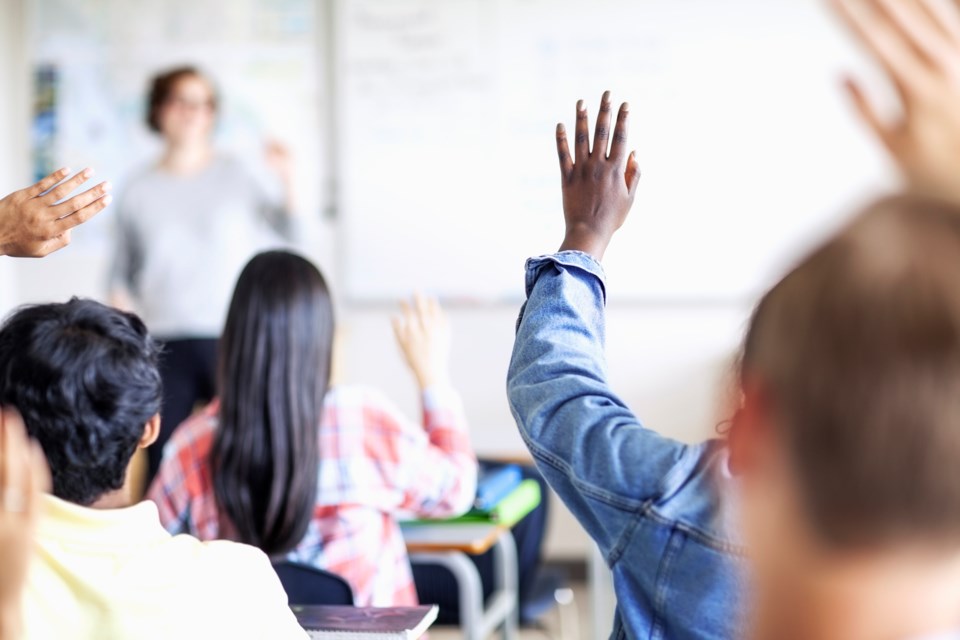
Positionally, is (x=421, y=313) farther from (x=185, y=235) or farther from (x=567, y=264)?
(x=185, y=235)

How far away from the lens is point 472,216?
4766mm

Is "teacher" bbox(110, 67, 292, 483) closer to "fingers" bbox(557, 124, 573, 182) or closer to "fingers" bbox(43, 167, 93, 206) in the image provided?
"fingers" bbox(43, 167, 93, 206)

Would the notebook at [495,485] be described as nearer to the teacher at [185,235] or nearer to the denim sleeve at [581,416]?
the denim sleeve at [581,416]

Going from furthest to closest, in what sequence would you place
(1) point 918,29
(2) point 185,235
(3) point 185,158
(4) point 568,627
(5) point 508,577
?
(3) point 185,158 → (2) point 185,235 → (4) point 568,627 → (5) point 508,577 → (1) point 918,29

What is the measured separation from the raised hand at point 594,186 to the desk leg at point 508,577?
2.00 m

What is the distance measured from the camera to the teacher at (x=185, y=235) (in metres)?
4.28

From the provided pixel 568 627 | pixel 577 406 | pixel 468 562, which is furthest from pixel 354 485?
pixel 568 627

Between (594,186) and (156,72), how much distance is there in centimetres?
428

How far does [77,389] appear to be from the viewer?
4.22 ft

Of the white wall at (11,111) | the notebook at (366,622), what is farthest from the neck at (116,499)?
the white wall at (11,111)

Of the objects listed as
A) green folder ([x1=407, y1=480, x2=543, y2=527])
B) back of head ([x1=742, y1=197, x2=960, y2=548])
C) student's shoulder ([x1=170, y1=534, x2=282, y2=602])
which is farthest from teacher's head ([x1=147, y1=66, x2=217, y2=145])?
back of head ([x1=742, y1=197, x2=960, y2=548])

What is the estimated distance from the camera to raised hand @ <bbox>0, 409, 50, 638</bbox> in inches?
28.9

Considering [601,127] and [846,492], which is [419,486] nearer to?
[601,127]

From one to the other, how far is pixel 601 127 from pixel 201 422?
1.29 m
